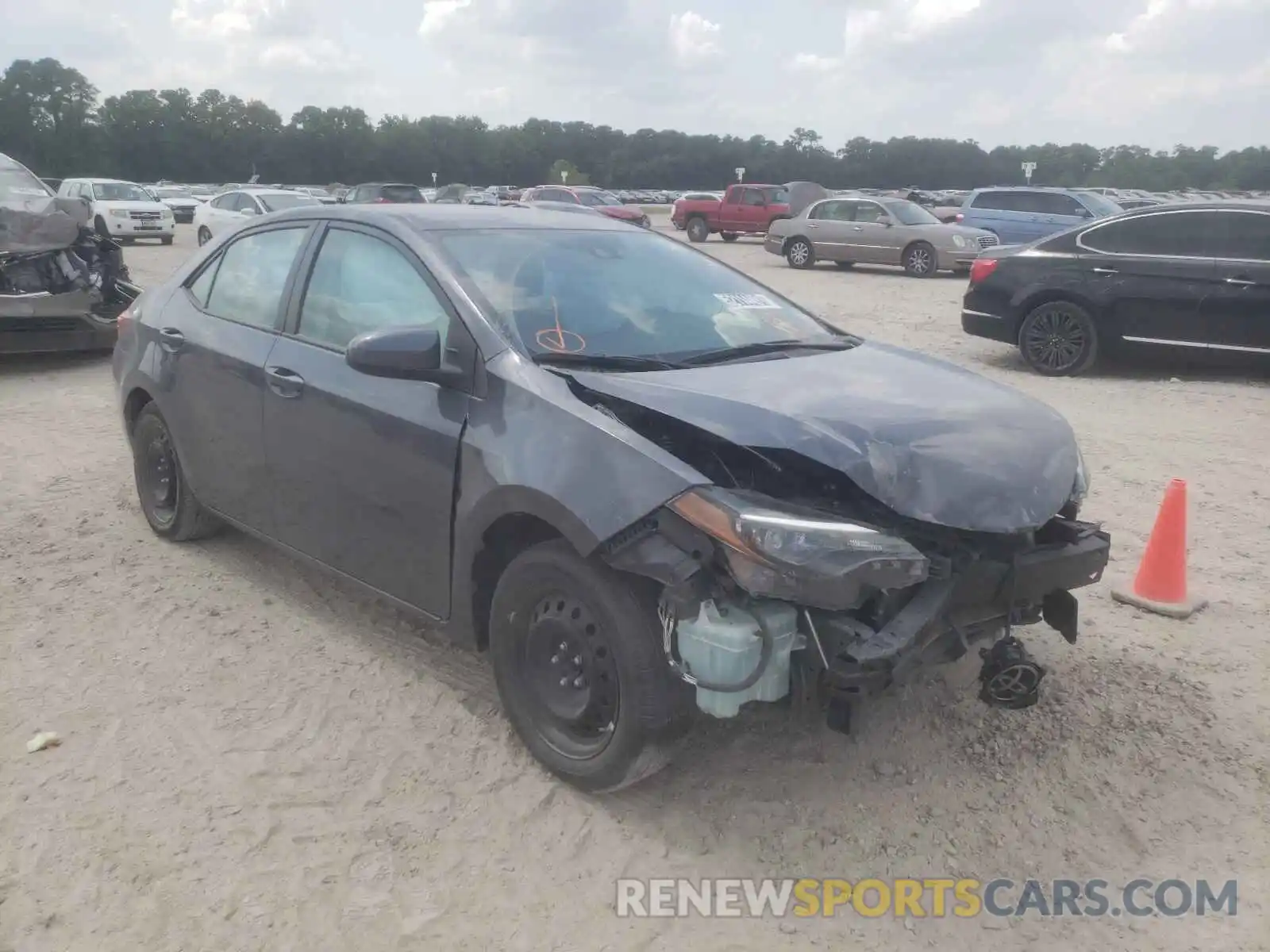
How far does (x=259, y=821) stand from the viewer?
3080 mm

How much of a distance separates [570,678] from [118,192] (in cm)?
2847

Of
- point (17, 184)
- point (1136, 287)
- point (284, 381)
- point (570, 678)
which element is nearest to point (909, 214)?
point (1136, 287)

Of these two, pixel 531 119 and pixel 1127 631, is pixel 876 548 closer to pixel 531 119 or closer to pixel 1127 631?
pixel 1127 631

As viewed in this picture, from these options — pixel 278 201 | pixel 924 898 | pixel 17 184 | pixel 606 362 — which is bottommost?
pixel 924 898

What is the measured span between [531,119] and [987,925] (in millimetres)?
119759

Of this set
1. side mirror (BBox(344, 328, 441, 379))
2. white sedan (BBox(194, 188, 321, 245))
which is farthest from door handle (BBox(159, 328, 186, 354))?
white sedan (BBox(194, 188, 321, 245))

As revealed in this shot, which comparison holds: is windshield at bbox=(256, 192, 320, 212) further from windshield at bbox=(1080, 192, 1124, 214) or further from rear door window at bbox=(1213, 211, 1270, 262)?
rear door window at bbox=(1213, 211, 1270, 262)

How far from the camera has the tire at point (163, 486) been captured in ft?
16.6

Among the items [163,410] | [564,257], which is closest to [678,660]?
[564,257]

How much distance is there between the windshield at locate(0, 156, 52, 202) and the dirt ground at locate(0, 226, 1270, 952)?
645cm

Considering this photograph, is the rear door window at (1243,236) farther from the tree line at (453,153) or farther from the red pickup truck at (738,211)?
the tree line at (453,153)

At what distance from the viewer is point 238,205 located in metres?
22.8

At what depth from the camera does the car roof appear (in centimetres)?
395

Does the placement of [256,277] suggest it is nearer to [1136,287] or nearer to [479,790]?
[479,790]
